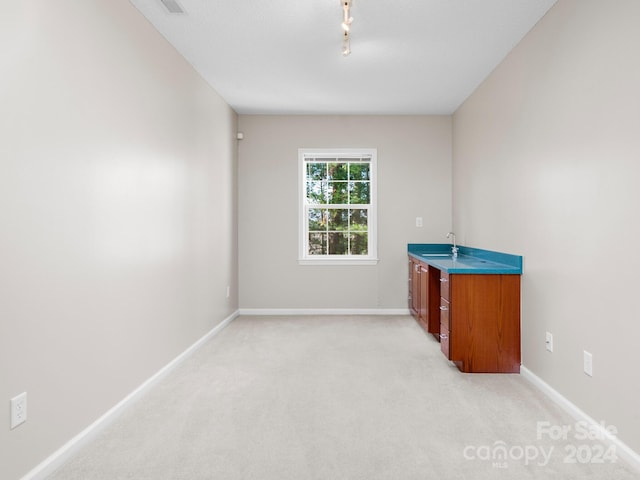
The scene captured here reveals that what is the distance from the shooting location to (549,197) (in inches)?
108

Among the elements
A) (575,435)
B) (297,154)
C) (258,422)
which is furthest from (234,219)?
(575,435)

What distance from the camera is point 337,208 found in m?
5.50

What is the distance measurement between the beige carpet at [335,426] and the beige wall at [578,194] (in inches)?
13.6

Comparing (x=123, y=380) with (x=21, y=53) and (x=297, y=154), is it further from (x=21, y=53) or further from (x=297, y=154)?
(x=297, y=154)

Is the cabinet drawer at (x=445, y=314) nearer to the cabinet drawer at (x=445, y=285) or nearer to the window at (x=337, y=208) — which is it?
the cabinet drawer at (x=445, y=285)

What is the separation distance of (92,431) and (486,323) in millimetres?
2810

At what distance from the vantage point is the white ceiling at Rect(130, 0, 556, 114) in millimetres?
2760

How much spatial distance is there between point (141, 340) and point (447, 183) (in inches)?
164

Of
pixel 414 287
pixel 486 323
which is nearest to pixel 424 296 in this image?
pixel 414 287

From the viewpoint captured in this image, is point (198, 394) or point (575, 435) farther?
point (198, 394)

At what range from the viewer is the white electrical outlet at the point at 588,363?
7.50 ft

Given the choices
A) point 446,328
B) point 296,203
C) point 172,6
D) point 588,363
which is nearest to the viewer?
point 588,363

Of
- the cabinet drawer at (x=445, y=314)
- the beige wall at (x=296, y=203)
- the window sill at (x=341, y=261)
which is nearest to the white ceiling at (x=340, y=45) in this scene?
the beige wall at (x=296, y=203)

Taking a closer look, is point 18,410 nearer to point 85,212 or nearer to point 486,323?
point 85,212
